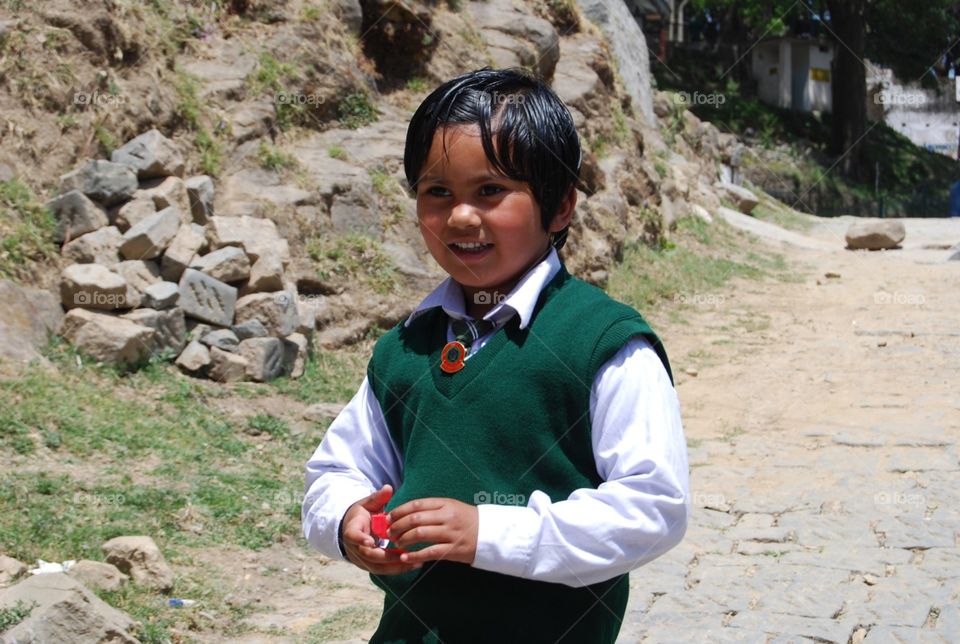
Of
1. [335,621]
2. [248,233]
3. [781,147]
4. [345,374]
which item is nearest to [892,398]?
[345,374]

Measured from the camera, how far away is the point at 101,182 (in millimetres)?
7215

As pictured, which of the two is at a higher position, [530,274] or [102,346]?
[530,274]

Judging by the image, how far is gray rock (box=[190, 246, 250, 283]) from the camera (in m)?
7.17

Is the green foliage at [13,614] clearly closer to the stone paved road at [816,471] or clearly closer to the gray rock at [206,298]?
the stone paved road at [816,471]

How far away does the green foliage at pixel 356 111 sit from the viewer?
977cm

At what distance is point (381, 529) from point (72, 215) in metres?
5.87

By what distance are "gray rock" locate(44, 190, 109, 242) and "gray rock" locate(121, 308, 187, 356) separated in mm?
708

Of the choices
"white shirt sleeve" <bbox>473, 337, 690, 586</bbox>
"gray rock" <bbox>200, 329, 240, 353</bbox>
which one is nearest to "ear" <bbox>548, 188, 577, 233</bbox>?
"white shirt sleeve" <bbox>473, 337, 690, 586</bbox>

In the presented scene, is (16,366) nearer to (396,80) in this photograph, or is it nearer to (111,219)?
(111,219)

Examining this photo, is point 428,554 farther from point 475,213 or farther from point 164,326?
point 164,326

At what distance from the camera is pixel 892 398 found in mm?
8188

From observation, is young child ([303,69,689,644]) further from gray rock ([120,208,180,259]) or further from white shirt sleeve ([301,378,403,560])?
gray rock ([120,208,180,259])

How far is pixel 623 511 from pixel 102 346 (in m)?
5.30

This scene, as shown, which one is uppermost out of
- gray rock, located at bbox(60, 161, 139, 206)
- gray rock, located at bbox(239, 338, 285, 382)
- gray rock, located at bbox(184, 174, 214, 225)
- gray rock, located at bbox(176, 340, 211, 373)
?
gray rock, located at bbox(60, 161, 139, 206)
